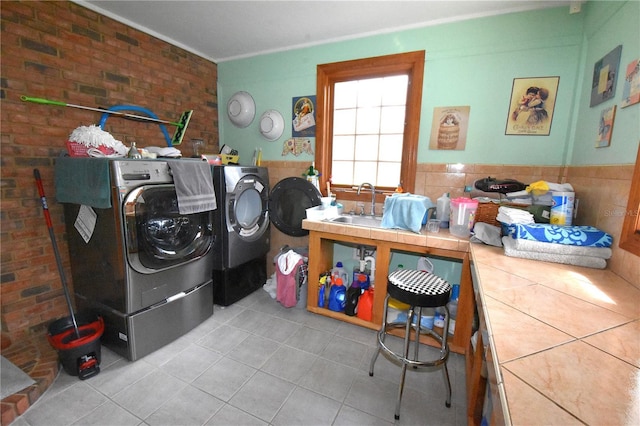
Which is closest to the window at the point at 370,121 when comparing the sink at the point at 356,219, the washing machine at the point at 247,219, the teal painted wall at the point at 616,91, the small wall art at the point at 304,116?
the small wall art at the point at 304,116

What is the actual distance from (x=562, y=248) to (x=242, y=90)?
10.8 ft

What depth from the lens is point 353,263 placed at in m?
2.83

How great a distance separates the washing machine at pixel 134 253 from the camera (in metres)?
1.68

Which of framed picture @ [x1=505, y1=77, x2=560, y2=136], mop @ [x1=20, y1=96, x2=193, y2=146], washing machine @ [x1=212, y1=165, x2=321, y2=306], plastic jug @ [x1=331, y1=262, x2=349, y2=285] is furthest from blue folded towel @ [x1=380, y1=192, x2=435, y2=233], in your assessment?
mop @ [x1=20, y1=96, x2=193, y2=146]

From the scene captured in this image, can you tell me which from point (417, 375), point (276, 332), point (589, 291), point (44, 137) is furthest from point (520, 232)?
point (44, 137)

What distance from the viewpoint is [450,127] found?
2320 millimetres

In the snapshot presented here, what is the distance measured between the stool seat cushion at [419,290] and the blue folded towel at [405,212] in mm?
495

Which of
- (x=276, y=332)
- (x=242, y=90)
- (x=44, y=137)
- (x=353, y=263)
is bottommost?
(x=276, y=332)

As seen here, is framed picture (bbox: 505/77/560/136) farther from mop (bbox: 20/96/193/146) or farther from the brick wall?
the brick wall

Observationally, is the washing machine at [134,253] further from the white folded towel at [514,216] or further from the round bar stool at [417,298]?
the white folded towel at [514,216]

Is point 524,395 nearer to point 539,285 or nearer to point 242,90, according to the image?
point 539,285

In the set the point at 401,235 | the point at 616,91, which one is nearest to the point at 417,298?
the point at 401,235

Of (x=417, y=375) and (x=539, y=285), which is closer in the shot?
(x=539, y=285)

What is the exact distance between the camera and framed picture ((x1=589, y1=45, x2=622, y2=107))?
4.88 ft
